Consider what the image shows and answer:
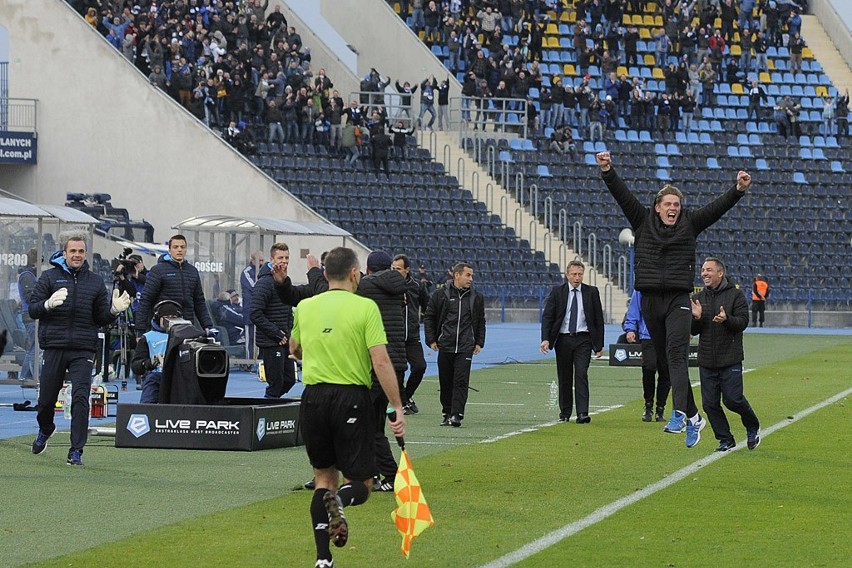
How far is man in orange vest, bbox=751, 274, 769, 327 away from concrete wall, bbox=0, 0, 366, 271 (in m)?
13.6

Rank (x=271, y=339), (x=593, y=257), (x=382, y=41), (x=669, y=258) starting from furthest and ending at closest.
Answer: (x=382, y=41) < (x=593, y=257) < (x=271, y=339) < (x=669, y=258)

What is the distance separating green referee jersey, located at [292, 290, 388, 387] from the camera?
349 inches

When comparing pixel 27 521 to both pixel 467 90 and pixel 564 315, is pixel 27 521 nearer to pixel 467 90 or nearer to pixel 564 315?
pixel 564 315

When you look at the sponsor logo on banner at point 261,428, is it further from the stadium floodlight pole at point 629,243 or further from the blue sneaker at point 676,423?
the stadium floodlight pole at point 629,243

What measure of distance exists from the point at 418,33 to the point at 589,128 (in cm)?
690

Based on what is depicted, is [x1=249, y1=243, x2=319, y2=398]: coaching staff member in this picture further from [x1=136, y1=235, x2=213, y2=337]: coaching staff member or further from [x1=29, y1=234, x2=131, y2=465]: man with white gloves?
[x1=29, y1=234, x2=131, y2=465]: man with white gloves

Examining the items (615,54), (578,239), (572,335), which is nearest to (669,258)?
(572,335)

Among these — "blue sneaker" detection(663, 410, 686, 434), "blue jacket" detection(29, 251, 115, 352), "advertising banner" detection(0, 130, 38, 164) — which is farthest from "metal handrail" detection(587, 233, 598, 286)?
"blue jacket" detection(29, 251, 115, 352)

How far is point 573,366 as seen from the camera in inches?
721

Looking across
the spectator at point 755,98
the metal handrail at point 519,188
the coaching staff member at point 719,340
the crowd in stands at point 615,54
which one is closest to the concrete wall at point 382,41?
the crowd in stands at point 615,54


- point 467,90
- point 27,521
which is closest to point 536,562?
point 27,521

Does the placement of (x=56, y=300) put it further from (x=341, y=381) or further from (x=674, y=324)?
(x=341, y=381)

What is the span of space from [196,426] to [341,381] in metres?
6.00

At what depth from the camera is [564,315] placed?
1839cm
